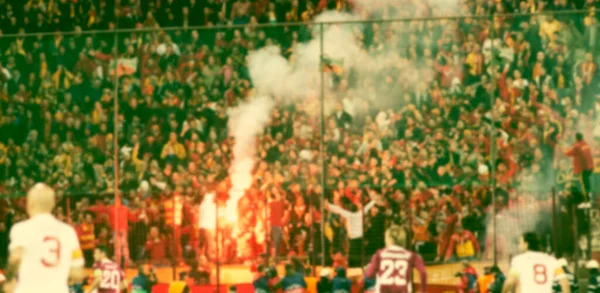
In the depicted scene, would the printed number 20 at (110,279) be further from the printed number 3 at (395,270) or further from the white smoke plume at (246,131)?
the printed number 3 at (395,270)

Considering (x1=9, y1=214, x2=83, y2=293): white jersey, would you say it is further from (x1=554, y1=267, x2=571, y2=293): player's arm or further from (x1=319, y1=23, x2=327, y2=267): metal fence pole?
(x1=319, y1=23, x2=327, y2=267): metal fence pole

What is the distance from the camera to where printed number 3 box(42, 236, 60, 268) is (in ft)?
29.6

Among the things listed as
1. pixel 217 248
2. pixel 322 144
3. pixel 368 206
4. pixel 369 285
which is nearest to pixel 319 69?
pixel 322 144

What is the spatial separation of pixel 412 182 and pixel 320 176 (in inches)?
56.1

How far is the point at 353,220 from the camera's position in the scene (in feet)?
58.2

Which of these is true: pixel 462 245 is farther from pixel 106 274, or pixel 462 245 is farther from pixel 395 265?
pixel 395 265

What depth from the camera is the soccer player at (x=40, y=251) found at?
8.91 m

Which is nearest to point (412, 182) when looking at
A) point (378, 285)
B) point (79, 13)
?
point (378, 285)

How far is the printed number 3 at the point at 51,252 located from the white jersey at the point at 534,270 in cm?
471

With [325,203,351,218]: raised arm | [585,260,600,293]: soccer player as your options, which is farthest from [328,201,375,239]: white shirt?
[585,260,600,293]: soccer player

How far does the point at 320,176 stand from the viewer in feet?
57.7

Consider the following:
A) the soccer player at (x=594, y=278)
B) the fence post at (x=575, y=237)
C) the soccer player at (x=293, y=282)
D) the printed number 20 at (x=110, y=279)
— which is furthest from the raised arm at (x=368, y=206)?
the printed number 20 at (x=110, y=279)

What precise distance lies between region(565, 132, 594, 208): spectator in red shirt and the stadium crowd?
30cm

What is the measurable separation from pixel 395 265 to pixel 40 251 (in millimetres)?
3863
